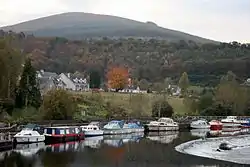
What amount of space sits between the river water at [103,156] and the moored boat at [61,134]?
1.71m

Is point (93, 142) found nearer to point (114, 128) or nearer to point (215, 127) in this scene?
point (114, 128)

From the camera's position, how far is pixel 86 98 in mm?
97750

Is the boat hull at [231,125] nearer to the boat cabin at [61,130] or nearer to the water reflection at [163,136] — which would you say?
the water reflection at [163,136]

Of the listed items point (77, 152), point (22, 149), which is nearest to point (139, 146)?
point (77, 152)

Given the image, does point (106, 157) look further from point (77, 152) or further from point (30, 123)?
point (30, 123)

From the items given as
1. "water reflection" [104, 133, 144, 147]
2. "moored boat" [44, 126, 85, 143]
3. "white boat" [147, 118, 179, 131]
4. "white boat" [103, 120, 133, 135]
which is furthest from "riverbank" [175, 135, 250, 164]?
"white boat" [147, 118, 179, 131]

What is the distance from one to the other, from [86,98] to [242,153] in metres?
48.0

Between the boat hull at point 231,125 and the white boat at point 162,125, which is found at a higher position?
the white boat at point 162,125

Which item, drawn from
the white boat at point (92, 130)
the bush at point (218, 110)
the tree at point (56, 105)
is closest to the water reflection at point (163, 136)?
the white boat at point (92, 130)

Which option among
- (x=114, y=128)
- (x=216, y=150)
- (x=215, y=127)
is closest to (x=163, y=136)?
(x=114, y=128)

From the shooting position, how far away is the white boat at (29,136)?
5638 cm

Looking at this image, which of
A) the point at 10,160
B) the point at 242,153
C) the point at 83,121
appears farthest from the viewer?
the point at 83,121

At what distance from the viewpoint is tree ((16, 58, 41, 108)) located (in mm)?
77188

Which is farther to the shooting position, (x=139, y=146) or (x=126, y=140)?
(x=126, y=140)
